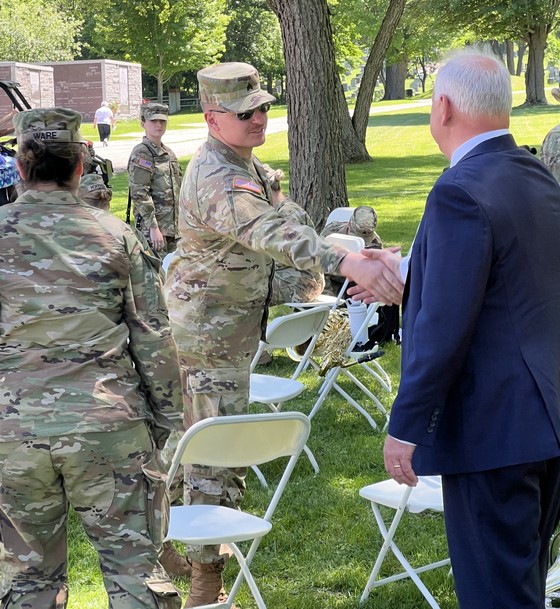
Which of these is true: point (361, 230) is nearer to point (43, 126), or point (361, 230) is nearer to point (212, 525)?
point (212, 525)

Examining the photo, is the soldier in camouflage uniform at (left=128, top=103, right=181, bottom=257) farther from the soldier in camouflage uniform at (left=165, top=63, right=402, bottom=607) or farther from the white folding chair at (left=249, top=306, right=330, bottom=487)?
the soldier in camouflage uniform at (left=165, top=63, right=402, bottom=607)

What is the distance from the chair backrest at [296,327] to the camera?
592 cm

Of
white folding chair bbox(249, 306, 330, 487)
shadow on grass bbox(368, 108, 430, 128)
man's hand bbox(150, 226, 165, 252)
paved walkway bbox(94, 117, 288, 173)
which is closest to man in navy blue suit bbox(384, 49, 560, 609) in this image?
white folding chair bbox(249, 306, 330, 487)

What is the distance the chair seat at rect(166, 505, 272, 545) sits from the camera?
3426 mm

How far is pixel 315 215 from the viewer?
11.0m

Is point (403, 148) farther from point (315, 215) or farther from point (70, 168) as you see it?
point (70, 168)

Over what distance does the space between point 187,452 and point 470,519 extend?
45.6 inches

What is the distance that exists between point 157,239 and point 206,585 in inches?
245

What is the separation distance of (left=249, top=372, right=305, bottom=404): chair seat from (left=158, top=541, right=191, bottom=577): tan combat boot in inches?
52.7

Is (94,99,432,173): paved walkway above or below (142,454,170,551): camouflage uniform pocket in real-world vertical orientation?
above

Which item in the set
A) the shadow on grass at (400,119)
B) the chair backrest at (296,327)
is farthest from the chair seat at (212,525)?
the shadow on grass at (400,119)

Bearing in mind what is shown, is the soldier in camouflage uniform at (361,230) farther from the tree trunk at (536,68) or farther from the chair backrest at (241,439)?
the tree trunk at (536,68)

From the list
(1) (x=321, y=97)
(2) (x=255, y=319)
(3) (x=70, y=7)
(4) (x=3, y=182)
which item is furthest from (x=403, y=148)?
(3) (x=70, y=7)

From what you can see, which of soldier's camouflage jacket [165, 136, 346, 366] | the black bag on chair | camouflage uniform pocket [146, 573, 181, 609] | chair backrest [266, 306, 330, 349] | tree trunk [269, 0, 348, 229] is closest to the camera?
camouflage uniform pocket [146, 573, 181, 609]
